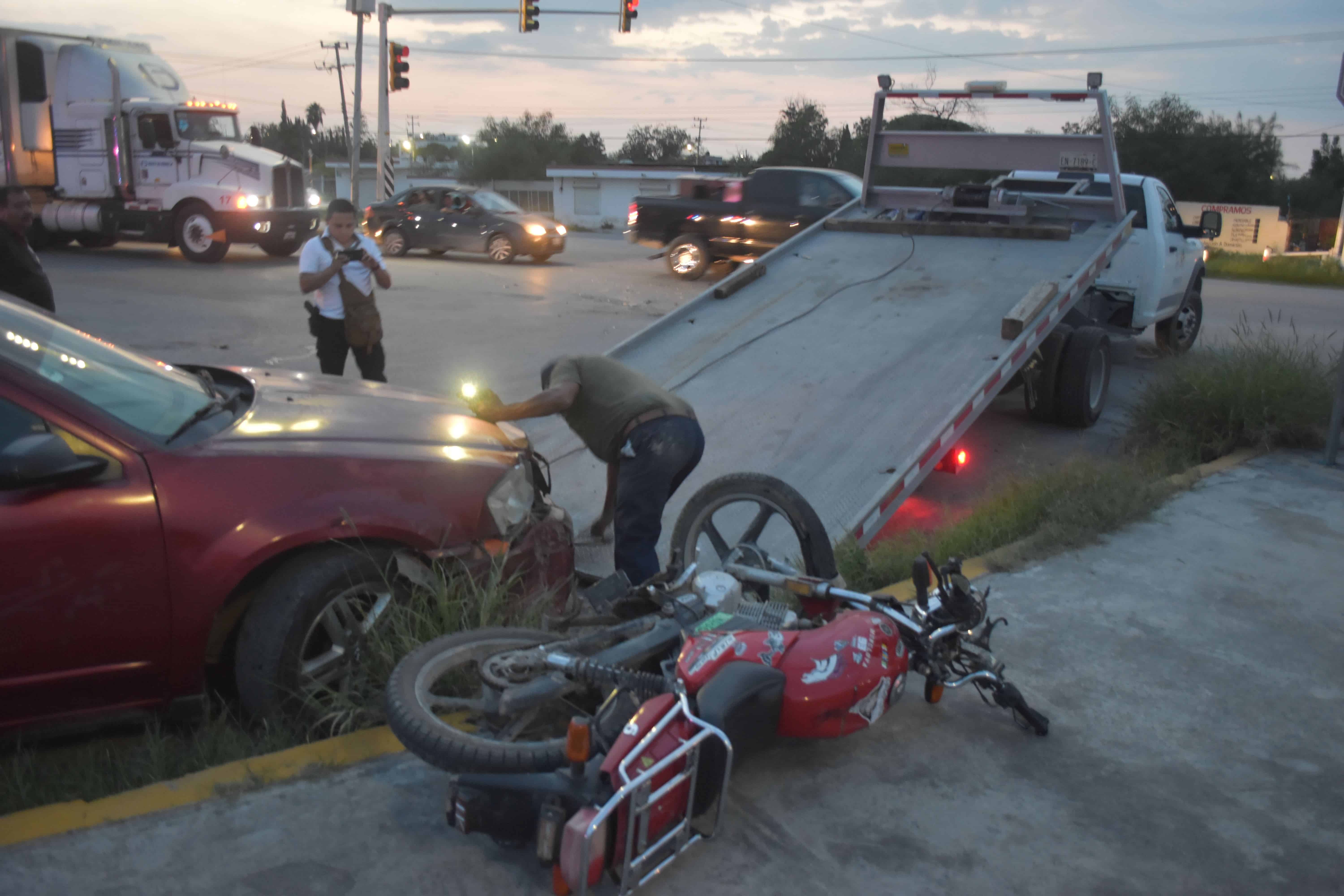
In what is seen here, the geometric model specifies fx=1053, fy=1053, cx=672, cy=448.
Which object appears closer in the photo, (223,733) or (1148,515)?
(223,733)

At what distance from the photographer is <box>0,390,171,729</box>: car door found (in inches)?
117

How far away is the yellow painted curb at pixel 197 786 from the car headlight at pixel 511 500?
0.81m

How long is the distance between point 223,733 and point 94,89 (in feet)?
63.0

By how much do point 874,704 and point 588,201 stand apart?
2083 inches

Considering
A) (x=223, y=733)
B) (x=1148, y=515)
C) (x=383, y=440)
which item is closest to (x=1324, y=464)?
(x=1148, y=515)

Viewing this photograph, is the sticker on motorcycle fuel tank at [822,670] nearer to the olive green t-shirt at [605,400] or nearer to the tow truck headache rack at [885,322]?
the olive green t-shirt at [605,400]

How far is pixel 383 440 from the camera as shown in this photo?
11.9 feet

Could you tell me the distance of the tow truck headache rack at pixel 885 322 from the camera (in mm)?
5656

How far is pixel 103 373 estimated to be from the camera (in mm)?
3617

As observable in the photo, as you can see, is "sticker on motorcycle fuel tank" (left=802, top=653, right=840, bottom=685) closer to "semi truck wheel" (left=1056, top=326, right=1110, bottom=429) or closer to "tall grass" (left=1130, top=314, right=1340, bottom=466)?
"tall grass" (left=1130, top=314, right=1340, bottom=466)

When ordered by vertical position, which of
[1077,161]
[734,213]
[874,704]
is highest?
[1077,161]

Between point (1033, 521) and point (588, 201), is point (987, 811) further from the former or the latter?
point (588, 201)

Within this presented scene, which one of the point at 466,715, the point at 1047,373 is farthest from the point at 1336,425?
the point at 466,715

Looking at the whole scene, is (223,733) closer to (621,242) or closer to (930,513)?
(930,513)
